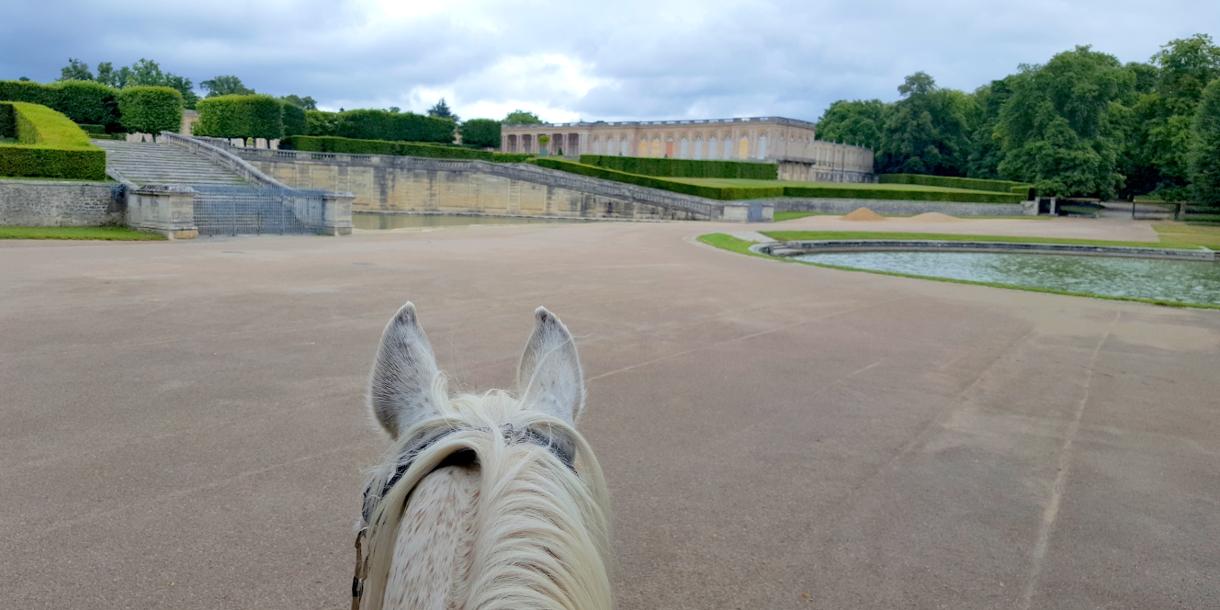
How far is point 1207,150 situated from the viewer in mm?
50000

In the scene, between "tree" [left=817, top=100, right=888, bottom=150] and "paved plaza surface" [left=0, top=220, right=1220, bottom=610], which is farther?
"tree" [left=817, top=100, right=888, bottom=150]

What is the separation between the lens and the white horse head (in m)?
1.18

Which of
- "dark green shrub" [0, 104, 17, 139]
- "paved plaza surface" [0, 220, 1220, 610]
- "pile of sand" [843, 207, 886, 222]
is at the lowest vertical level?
"paved plaza surface" [0, 220, 1220, 610]

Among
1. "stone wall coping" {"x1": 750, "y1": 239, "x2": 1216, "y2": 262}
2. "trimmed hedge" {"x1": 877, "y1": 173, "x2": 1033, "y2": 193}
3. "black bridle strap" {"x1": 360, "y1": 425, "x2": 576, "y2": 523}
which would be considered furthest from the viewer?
"trimmed hedge" {"x1": 877, "y1": 173, "x2": 1033, "y2": 193}

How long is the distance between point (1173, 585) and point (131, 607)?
196 inches

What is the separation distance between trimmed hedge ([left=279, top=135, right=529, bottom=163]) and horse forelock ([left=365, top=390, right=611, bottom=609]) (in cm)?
5325

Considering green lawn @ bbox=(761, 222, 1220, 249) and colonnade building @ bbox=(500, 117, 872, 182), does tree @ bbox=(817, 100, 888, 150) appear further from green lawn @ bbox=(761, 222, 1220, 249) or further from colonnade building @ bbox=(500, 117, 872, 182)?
green lawn @ bbox=(761, 222, 1220, 249)

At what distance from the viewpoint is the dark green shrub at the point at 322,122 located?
201 feet

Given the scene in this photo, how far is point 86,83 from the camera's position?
4588cm

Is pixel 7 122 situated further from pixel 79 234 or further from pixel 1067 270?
pixel 1067 270

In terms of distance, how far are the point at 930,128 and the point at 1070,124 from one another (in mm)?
23466

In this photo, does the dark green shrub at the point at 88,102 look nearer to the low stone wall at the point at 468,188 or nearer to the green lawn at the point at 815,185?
the low stone wall at the point at 468,188

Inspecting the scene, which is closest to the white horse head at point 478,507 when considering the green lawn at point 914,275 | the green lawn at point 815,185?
the green lawn at point 914,275

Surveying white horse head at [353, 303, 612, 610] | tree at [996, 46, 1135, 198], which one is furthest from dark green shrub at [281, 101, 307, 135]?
white horse head at [353, 303, 612, 610]
